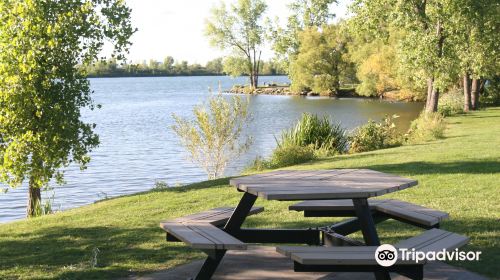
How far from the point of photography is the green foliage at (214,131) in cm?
1480

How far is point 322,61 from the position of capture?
6362 centimetres

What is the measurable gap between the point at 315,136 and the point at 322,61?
47150mm

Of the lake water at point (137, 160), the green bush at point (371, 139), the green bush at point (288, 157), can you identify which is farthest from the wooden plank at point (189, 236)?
the green bush at point (371, 139)

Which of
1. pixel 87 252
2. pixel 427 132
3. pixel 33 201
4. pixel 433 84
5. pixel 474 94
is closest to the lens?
pixel 87 252

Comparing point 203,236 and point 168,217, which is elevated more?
point 203,236

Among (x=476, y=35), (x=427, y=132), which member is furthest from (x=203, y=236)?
(x=476, y=35)

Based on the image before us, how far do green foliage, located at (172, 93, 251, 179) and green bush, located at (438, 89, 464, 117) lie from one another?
15285mm

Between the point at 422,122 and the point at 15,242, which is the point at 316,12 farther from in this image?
the point at 15,242

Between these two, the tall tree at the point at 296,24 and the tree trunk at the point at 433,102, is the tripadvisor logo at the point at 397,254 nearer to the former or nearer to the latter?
the tree trunk at the point at 433,102

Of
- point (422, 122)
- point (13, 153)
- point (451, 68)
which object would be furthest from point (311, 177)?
point (451, 68)

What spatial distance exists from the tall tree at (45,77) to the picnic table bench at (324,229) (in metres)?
5.35

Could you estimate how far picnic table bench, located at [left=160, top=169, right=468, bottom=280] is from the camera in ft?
13.6

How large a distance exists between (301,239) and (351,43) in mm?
59645

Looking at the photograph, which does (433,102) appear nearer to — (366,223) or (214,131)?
(214,131)
